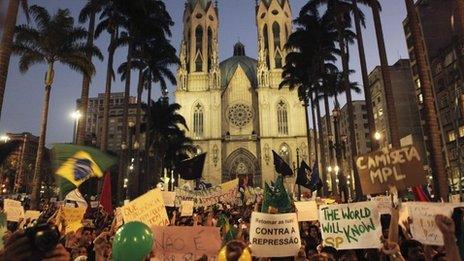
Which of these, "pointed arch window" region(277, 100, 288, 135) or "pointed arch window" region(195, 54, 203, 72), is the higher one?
"pointed arch window" region(195, 54, 203, 72)

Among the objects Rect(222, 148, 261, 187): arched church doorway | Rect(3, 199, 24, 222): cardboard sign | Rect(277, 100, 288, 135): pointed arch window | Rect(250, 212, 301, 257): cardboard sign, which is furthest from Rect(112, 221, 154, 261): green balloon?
Rect(277, 100, 288, 135): pointed arch window

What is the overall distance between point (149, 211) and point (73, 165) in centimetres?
176

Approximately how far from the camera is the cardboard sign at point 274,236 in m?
6.81

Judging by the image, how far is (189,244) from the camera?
643 centimetres

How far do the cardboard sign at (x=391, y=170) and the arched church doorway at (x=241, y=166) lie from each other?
5884 centimetres

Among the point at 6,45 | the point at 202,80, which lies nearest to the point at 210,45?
the point at 202,80

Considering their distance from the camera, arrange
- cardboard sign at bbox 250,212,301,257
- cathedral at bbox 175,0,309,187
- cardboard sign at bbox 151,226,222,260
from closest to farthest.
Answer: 1. cardboard sign at bbox 151,226,222,260
2. cardboard sign at bbox 250,212,301,257
3. cathedral at bbox 175,0,309,187

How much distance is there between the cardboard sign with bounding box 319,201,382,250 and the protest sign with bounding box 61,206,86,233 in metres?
6.64

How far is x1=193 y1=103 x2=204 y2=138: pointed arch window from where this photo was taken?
216 feet

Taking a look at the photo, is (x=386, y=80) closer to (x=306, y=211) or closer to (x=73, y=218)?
(x=306, y=211)

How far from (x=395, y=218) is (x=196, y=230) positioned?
3072mm

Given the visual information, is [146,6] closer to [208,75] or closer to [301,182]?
[301,182]

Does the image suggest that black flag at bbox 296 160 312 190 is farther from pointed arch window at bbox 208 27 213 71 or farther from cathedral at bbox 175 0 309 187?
pointed arch window at bbox 208 27 213 71

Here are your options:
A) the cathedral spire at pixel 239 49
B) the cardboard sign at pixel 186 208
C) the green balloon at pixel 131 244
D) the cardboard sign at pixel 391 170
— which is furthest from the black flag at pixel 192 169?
the cathedral spire at pixel 239 49
